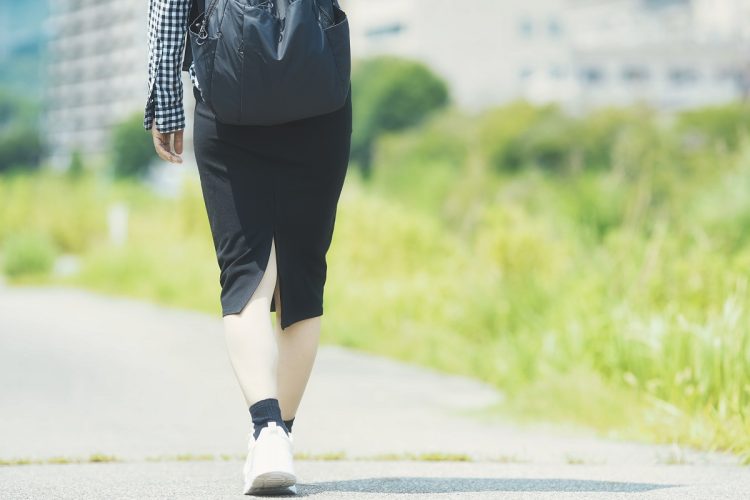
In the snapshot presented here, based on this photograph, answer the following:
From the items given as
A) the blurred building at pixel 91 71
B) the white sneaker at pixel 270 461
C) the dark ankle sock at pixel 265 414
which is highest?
the blurred building at pixel 91 71

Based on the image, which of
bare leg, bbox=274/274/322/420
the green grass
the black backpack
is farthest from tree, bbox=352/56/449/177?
the black backpack

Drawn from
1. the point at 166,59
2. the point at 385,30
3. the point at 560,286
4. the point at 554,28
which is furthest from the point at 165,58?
the point at 554,28

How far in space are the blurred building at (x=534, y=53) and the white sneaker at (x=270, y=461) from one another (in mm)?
82761

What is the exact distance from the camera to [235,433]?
18.4 feet

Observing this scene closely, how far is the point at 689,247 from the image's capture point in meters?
9.12

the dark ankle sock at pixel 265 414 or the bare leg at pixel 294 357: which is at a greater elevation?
the bare leg at pixel 294 357

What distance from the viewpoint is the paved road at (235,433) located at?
3.57m

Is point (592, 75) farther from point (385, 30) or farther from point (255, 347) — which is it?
point (255, 347)

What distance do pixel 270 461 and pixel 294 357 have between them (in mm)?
410

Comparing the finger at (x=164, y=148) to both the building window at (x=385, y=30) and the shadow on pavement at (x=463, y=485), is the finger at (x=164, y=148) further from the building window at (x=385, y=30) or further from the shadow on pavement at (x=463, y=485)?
the building window at (x=385, y=30)

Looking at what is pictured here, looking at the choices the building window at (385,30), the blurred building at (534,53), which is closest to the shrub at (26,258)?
the blurred building at (534,53)

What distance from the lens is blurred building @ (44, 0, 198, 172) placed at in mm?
139750

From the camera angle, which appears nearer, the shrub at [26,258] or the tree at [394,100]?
the shrub at [26,258]

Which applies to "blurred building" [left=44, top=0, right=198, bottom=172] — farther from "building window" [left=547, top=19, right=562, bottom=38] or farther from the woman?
the woman
